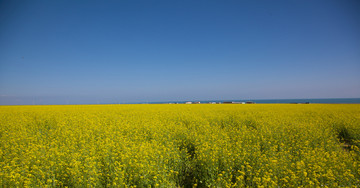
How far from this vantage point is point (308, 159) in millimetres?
4266

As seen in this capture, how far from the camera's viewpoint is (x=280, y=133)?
7094mm

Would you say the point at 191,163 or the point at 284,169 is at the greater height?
the point at 284,169

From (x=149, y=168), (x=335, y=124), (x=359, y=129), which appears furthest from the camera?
(x=335, y=124)

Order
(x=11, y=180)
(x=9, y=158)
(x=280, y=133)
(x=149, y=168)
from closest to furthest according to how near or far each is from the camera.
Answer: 1. (x=11, y=180)
2. (x=149, y=168)
3. (x=9, y=158)
4. (x=280, y=133)

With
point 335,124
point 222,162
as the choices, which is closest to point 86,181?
point 222,162

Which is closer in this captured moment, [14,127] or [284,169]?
[284,169]

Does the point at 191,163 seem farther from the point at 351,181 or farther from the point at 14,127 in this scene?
the point at 14,127

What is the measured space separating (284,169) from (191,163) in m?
2.62

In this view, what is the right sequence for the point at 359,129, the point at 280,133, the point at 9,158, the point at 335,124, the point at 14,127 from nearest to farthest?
1. the point at 9,158
2. the point at 280,133
3. the point at 359,129
4. the point at 14,127
5. the point at 335,124

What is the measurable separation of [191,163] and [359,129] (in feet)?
29.9

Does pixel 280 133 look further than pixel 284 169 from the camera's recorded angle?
Yes

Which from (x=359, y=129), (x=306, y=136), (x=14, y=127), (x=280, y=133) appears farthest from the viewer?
(x=14, y=127)

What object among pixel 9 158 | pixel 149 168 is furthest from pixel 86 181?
pixel 9 158

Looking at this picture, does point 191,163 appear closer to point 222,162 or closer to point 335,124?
point 222,162
